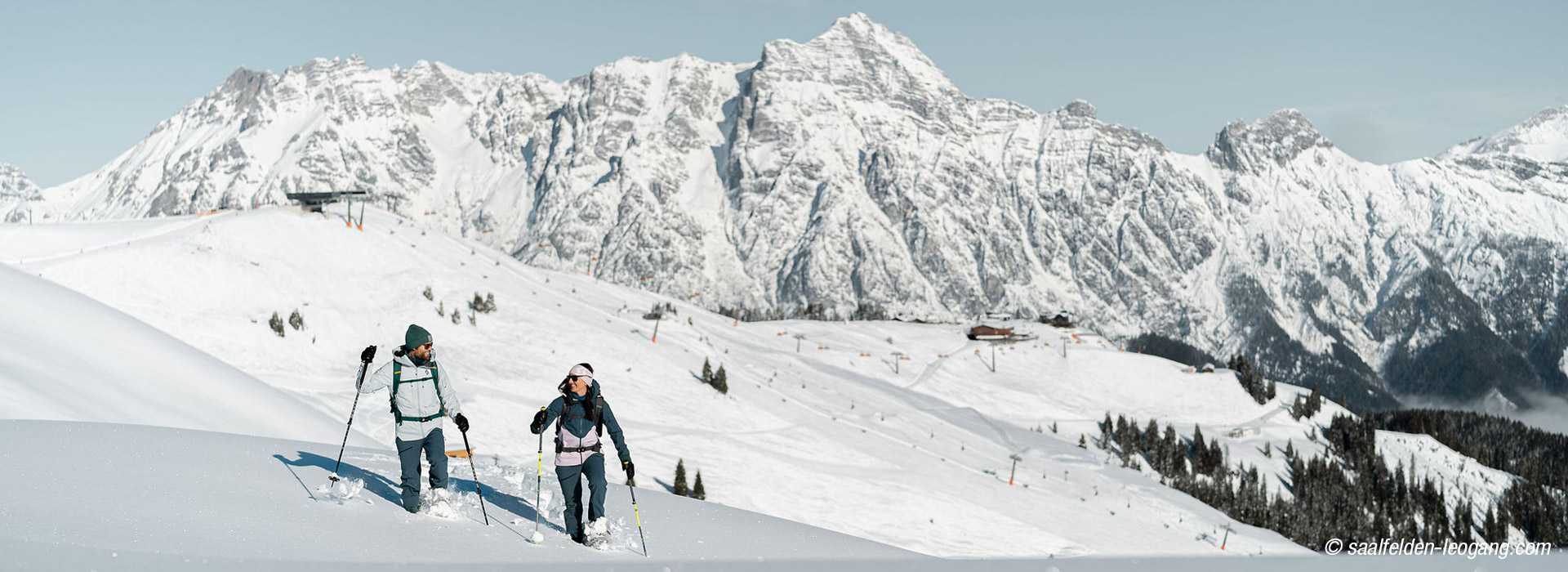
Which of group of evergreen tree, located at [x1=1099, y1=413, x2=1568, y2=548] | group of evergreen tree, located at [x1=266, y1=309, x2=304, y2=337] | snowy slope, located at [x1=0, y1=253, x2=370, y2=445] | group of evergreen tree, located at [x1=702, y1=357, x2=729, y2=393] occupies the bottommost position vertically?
group of evergreen tree, located at [x1=1099, y1=413, x2=1568, y2=548]

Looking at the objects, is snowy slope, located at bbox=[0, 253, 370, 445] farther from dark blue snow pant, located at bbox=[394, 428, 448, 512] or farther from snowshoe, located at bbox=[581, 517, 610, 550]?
snowshoe, located at bbox=[581, 517, 610, 550]

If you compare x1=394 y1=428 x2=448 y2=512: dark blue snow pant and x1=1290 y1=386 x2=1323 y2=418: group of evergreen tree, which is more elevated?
x1=394 y1=428 x2=448 y2=512: dark blue snow pant

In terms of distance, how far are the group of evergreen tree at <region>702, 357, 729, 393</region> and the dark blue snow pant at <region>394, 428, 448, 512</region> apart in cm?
5561

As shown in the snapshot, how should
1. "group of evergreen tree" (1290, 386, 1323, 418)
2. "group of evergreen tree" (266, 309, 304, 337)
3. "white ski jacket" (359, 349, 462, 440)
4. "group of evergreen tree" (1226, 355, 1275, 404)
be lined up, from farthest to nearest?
"group of evergreen tree" (1226, 355, 1275, 404) → "group of evergreen tree" (1290, 386, 1323, 418) → "group of evergreen tree" (266, 309, 304, 337) → "white ski jacket" (359, 349, 462, 440)

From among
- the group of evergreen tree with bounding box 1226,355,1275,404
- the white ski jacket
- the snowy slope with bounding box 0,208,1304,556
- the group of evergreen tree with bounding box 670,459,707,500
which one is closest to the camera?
the white ski jacket

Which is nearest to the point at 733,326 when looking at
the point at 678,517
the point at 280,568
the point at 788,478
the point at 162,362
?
the point at 788,478

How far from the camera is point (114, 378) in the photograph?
84.2 ft

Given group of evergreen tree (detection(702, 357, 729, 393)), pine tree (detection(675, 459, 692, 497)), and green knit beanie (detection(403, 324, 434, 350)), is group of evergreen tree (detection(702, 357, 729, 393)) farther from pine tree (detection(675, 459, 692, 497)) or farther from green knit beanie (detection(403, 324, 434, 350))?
green knit beanie (detection(403, 324, 434, 350))

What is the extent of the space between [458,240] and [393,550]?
96052 millimetres

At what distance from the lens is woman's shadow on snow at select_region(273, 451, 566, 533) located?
1675cm

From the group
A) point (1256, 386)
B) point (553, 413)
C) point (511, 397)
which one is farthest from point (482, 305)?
point (1256, 386)

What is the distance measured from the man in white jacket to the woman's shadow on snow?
835mm

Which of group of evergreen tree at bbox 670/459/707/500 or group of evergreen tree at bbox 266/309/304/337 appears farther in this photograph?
group of evergreen tree at bbox 266/309/304/337

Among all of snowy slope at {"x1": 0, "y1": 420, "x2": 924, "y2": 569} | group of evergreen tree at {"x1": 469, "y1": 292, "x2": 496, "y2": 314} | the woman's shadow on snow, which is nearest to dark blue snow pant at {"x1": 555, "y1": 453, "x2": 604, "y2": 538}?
snowy slope at {"x1": 0, "y1": 420, "x2": 924, "y2": 569}
